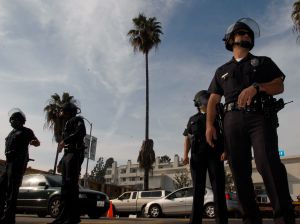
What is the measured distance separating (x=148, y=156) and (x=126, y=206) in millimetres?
10372

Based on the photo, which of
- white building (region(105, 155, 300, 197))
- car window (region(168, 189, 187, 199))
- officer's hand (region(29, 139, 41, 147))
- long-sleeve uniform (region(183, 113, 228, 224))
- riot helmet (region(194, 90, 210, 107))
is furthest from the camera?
white building (region(105, 155, 300, 197))

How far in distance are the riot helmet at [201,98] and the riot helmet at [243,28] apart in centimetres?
151

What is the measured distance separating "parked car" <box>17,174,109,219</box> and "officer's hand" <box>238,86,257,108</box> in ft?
28.5

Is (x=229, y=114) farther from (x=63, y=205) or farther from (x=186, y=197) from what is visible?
(x=186, y=197)

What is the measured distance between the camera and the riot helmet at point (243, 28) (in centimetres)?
320

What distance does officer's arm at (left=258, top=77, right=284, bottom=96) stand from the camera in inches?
115

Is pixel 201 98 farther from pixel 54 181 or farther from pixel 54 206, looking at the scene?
pixel 54 181

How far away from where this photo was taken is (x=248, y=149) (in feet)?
9.53

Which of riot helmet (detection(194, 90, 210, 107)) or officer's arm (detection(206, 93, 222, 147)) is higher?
riot helmet (detection(194, 90, 210, 107))

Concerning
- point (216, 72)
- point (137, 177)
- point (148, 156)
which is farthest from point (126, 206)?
point (137, 177)

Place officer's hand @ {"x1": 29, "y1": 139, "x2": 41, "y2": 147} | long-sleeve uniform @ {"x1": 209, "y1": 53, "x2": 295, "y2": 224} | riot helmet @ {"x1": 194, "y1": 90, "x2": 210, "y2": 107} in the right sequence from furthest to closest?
officer's hand @ {"x1": 29, "y1": 139, "x2": 41, "y2": 147}, riot helmet @ {"x1": 194, "y1": 90, "x2": 210, "y2": 107}, long-sleeve uniform @ {"x1": 209, "y1": 53, "x2": 295, "y2": 224}

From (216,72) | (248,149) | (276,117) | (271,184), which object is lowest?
(271,184)

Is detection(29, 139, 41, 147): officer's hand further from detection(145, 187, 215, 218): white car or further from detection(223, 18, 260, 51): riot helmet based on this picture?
detection(145, 187, 215, 218): white car

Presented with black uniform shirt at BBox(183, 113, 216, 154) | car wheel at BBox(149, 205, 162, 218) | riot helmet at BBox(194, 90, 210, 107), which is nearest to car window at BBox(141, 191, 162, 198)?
car wheel at BBox(149, 205, 162, 218)
